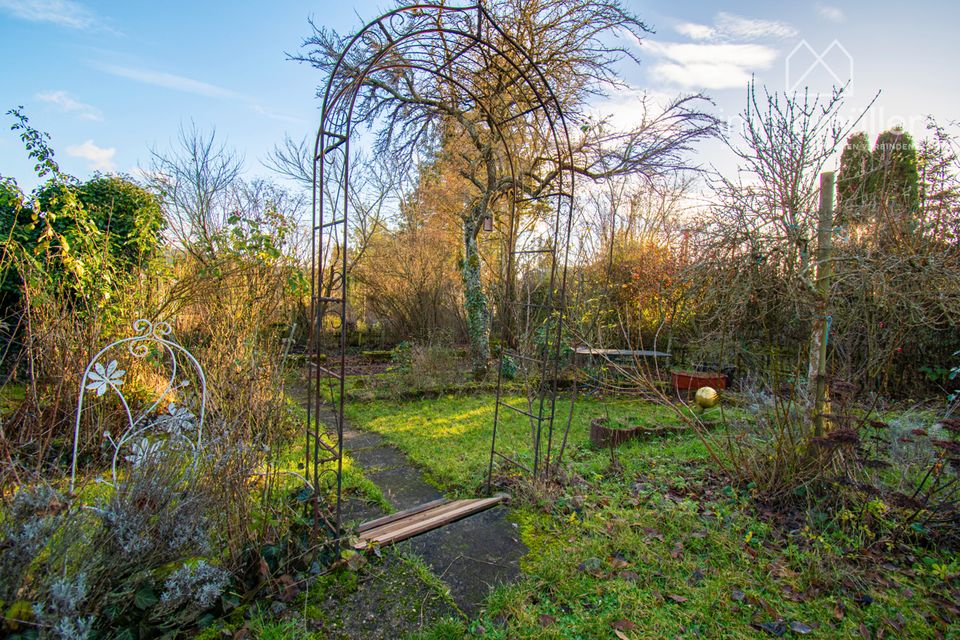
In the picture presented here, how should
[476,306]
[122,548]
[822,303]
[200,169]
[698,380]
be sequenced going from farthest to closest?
1. [200,169]
2. [476,306]
3. [698,380]
4. [822,303]
5. [122,548]

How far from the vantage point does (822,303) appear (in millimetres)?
2811

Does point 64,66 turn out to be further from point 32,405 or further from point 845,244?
point 845,244

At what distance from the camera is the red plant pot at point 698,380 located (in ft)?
22.1

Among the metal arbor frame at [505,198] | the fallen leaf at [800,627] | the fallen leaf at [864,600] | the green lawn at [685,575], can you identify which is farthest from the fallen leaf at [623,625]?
the metal arbor frame at [505,198]

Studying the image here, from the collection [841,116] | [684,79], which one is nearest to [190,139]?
[684,79]

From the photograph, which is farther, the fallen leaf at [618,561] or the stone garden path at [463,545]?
the fallen leaf at [618,561]

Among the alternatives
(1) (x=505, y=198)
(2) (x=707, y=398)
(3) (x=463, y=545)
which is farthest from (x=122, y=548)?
(1) (x=505, y=198)

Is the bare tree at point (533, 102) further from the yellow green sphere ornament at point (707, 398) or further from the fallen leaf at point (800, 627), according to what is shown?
the fallen leaf at point (800, 627)

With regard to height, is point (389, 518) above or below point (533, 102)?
below

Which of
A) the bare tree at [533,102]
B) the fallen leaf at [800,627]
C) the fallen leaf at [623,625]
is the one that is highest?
the bare tree at [533,102]

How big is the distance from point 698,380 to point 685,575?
208 inches

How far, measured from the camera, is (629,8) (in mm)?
6078

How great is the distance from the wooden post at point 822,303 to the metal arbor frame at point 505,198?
1.66 m

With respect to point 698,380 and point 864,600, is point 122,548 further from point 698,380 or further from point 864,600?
point 698,380
